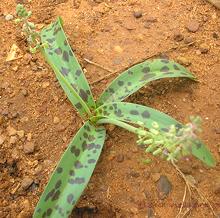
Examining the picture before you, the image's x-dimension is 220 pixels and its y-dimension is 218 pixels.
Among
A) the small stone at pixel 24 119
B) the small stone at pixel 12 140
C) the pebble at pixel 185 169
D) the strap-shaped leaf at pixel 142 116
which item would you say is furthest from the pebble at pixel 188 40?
the small stone at pixel 12 140

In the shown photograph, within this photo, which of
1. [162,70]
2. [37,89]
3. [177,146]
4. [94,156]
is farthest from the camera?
[37,89]

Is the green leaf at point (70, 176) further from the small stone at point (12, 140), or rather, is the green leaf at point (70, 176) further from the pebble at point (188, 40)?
the pebble at point (188, 40)

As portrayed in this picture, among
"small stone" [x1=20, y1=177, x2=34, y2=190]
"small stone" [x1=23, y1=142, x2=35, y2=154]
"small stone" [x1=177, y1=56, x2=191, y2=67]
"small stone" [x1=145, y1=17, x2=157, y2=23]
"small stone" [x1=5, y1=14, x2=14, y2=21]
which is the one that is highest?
"small stone" [x1=5, y1=14, x2=14, y2=21]

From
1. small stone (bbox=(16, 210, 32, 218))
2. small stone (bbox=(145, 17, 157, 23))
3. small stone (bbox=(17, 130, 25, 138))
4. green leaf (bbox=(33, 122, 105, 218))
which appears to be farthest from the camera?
small stone (bbox=(145, 17, 157, 23))

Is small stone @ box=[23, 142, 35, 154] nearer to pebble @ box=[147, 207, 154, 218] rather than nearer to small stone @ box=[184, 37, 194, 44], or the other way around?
pebble @ box=[147, 207, 154, 218]

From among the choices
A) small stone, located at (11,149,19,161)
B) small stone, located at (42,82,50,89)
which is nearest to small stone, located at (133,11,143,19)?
small stone, located at (42,82,50,89)

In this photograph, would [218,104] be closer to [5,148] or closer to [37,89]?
[37,89]

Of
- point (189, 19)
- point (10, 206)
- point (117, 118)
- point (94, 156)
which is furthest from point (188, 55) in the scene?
point (10, 206)
